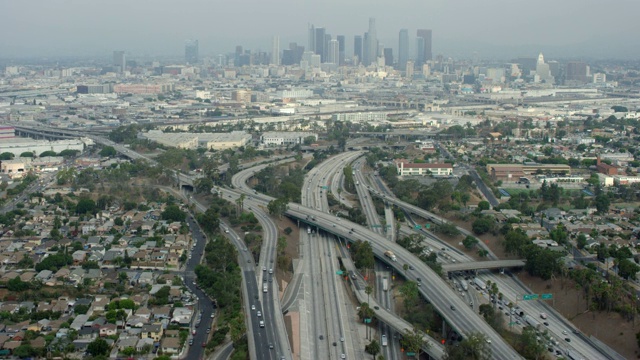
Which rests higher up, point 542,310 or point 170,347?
point 170,347

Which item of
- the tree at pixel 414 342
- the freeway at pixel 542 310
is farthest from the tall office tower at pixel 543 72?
the tree at pixel 414 342

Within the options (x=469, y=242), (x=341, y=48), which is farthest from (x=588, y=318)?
(x=341, y=48)

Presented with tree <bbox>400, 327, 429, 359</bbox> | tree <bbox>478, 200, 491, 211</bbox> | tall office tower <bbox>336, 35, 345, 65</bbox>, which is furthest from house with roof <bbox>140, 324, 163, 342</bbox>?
tall office tower <bbox>336, 35, 345, 65</bbox>

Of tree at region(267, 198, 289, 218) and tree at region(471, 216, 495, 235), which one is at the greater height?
tree at region(267, 198, 289, 218)

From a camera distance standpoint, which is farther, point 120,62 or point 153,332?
point 120,62

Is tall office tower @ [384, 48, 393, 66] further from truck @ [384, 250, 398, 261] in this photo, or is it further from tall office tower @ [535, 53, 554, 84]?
truck @ [384, 250, 398, 261]

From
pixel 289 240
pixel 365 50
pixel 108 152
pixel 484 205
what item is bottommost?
pixel 289 240

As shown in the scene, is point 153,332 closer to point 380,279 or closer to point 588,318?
point 380,279
